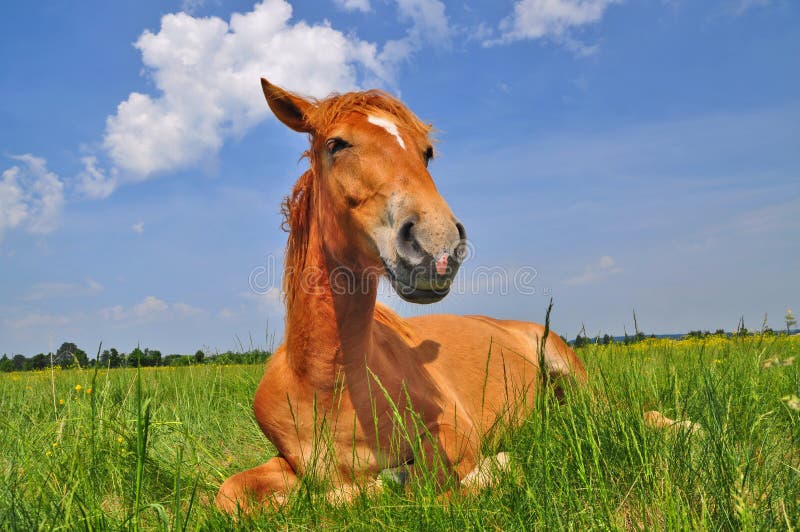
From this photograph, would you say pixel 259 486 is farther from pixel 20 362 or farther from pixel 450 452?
pixel 20 362

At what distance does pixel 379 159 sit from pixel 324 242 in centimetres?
64

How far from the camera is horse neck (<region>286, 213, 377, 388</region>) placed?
128 inches

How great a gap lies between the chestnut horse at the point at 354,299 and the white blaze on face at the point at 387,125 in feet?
0.04

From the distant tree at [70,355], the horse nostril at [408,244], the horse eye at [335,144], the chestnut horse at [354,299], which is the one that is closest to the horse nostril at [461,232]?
the chestnut horse at [354,299]

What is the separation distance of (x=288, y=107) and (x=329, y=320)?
1509 mm

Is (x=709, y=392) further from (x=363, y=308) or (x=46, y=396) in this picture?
(x=46, y=396)

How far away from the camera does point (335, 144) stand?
10.8ft

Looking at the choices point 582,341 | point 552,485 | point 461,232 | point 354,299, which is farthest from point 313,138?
point 582,341

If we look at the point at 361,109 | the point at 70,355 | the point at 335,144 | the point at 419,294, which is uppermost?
the point at 361,109

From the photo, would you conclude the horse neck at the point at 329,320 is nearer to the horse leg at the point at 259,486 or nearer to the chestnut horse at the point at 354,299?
the chestnut horse at the point at 354,299

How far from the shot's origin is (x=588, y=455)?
2.71 meters

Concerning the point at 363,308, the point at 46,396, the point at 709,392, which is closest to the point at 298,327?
the point at 363,308

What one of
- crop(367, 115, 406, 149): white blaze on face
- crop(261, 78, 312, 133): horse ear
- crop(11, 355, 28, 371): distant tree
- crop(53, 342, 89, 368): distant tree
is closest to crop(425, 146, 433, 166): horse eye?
crop(367, 115, 406, 149): white blaze on face

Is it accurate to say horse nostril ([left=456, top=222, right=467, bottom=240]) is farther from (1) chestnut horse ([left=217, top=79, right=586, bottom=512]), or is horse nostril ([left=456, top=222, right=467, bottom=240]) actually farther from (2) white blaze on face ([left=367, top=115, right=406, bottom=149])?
(2) white blaze on face ([left=367, top=115, right=406, bottom=149])
